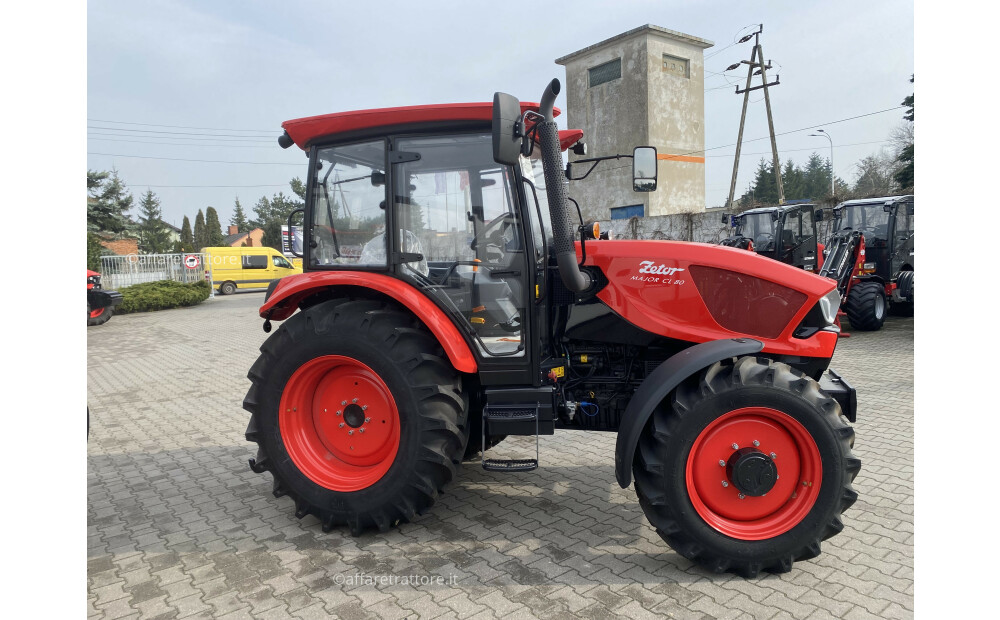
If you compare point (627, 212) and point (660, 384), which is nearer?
point (660, 384)

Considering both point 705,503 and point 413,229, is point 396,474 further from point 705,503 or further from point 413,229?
point 705,503

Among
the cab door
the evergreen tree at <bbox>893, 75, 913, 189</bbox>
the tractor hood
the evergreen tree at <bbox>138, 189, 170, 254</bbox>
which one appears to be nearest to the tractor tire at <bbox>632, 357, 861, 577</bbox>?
the tractor hood

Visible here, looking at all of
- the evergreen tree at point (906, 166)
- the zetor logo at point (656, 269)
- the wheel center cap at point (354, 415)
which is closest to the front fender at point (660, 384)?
the zetor logo at point (656, 269)

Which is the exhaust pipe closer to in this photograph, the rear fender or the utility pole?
the rear fender

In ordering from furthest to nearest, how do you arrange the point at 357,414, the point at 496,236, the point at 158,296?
the point at 158,296, the point at 357,414, the point at 496,236

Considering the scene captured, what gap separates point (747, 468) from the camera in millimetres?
2863

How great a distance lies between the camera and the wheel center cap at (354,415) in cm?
353

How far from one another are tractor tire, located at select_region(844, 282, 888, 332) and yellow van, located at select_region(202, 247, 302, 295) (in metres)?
19.4

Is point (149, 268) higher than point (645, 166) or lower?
higher

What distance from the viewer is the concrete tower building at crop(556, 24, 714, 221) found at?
23906 mm

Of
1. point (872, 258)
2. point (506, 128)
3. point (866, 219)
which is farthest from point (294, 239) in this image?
point (866, 219)

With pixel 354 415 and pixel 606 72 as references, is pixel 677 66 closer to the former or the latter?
pixel 606 72

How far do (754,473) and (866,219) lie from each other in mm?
11409

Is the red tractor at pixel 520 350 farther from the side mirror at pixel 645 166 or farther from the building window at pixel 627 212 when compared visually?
the building window at pixel 627 212
